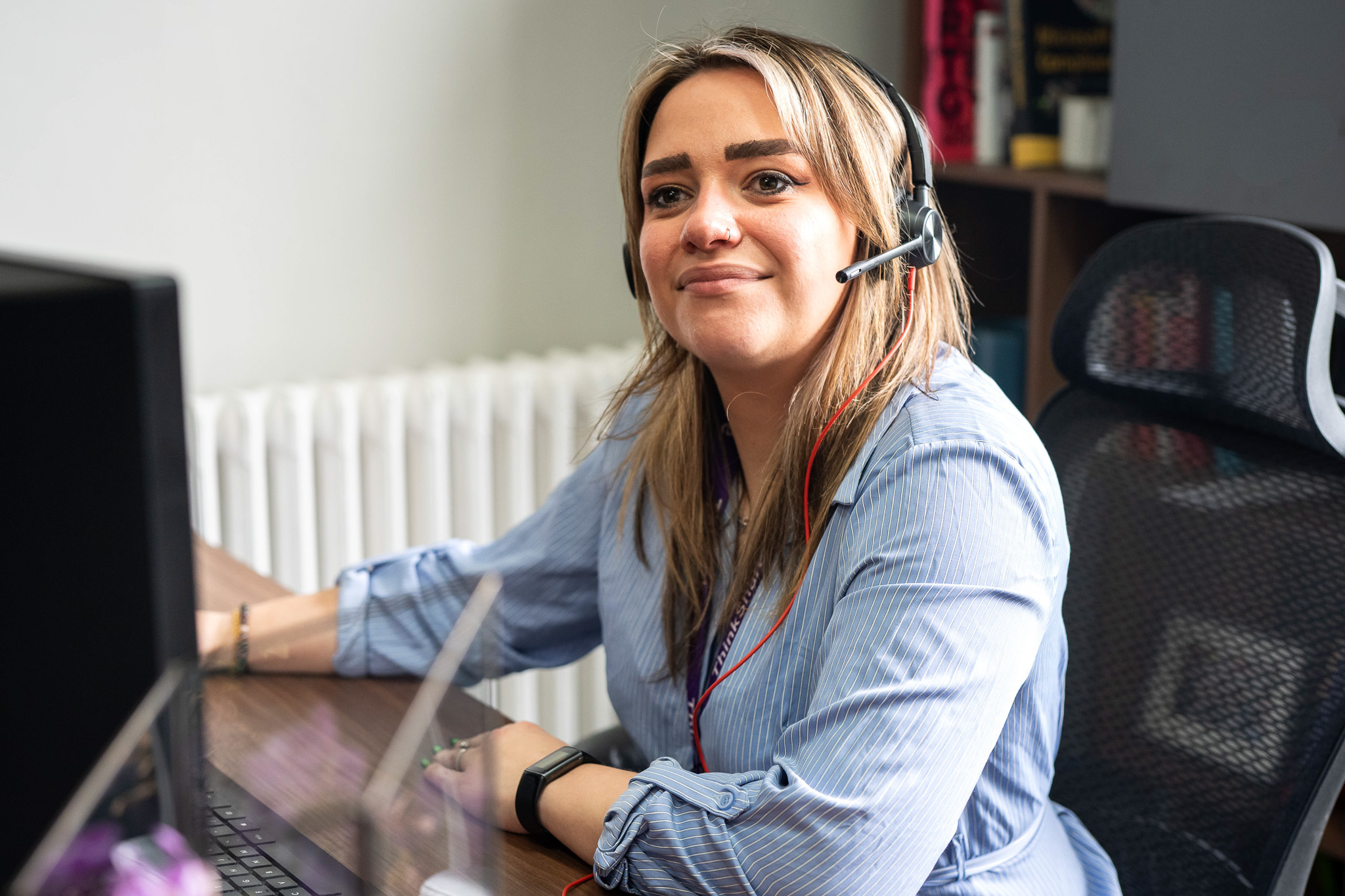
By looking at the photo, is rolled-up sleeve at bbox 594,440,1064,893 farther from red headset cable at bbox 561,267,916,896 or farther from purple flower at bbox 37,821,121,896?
purple flower at bbox 37,821,121,896

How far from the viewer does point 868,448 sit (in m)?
0.92

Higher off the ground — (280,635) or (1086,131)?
(1086,131)

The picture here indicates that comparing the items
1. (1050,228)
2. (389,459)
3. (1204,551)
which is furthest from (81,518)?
(1050,228)

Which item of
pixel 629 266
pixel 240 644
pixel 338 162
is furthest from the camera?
pixel 338 162

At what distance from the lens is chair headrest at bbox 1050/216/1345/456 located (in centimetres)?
95

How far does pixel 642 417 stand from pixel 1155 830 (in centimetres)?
61

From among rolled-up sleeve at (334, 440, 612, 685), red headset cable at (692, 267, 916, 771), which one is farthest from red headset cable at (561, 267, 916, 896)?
rolled-up sleeve at (334, 440, 612, 685)

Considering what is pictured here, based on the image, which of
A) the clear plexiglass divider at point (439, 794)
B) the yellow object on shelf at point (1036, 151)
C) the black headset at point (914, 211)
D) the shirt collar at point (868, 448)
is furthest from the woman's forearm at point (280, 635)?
the yellow object on shelf at point (1036, 151)

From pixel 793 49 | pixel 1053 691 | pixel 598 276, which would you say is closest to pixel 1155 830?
pixel 1053 691

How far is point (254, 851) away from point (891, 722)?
1.29ft

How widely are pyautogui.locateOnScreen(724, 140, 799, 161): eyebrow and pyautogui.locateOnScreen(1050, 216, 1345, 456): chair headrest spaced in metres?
0.35

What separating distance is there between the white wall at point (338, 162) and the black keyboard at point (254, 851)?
1.22 m

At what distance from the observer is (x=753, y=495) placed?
1.05 metres

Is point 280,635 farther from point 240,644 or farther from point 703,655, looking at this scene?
point 703,655
